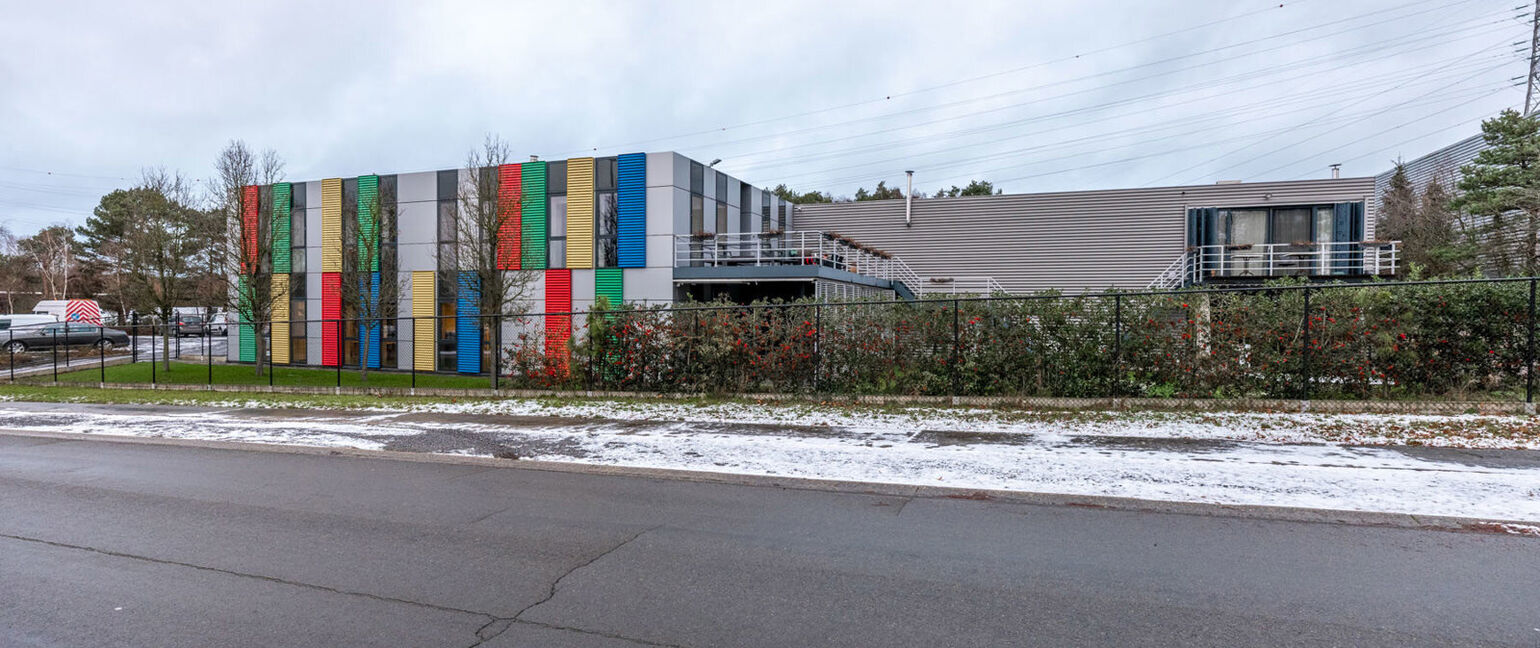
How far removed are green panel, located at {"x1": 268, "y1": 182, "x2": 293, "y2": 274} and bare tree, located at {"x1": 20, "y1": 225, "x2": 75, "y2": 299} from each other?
4705cm

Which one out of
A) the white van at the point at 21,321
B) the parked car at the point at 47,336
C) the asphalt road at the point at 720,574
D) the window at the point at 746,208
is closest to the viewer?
the asphalt road at the point at 720,574

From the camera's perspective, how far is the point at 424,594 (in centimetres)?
474

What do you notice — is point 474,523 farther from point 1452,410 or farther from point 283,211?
point 283,211

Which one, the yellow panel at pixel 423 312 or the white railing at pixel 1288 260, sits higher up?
the white railing at pixel 1288 260

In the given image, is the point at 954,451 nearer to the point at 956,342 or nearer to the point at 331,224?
the point at 956,342

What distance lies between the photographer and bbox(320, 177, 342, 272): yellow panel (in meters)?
28.7

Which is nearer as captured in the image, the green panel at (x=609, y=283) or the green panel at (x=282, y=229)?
the green panel at (x=609, y=283)

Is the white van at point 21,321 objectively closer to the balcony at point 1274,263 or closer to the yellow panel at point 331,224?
the yellow panel at point 331,224

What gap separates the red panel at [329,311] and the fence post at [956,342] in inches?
946

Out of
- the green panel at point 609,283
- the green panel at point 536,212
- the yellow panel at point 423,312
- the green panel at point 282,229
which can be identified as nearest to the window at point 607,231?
the green panel at point 609,283

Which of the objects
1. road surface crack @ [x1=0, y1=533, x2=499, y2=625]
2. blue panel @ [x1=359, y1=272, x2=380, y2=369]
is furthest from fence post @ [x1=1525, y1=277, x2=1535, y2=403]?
blue panel @ [x1=359, y1=272, x2=380, y2=369]

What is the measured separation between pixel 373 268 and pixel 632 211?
10.4 meters

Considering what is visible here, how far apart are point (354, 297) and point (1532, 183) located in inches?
1504

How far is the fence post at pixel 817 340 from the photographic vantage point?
14.0 metres
